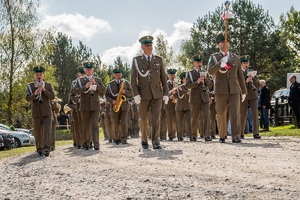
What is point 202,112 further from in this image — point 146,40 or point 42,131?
point 42,131

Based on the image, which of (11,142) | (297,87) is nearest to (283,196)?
(297,87)

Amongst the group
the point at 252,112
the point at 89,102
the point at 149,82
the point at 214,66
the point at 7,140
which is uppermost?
the point at 214,66

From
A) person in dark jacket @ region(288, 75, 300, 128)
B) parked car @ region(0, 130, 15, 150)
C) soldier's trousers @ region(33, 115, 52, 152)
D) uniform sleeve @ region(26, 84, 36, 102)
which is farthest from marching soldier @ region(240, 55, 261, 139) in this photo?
parked car @ region(0, 130, 15, 150)

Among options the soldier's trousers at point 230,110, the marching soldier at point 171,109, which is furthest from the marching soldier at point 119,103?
the soldier's trousers at point 230,110

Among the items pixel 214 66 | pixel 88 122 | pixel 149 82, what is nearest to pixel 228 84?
pixel 214 66

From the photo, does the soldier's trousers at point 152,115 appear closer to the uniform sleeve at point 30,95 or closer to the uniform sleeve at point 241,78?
the uniform sleeve at point 241,78

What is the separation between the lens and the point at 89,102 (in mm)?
13453

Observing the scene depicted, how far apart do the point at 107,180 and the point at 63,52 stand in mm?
58369

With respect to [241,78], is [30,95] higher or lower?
lower

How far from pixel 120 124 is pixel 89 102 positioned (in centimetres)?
277

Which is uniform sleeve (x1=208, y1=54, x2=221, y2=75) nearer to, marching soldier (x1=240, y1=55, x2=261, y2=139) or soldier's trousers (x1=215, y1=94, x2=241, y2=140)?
soldier's trousers (x1=215, y1=94, x2=241, y2=140)

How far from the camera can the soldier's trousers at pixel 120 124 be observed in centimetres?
1591

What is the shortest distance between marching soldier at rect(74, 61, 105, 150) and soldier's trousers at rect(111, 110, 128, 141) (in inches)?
91.3

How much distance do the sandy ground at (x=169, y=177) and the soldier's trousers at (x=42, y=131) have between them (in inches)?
105
